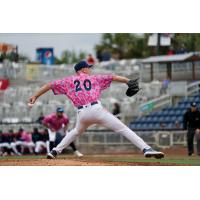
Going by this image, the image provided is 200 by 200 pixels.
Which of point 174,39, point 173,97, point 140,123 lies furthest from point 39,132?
point 174,39

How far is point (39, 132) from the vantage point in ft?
81.0

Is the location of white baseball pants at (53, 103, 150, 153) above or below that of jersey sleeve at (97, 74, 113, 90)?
below

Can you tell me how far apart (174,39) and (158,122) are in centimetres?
1219

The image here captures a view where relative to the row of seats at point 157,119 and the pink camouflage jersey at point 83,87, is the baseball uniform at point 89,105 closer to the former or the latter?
the pink camouflage jersey at point 83,87

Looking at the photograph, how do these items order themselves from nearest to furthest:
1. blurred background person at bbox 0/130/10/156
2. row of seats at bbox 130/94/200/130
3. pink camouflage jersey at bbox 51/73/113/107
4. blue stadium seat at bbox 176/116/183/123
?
pink camouflage jersey at bbox 51/73/113/107 < blurred background person at bbox 0/130/10/156 < blue stadium seat at bbox 176/116/183/123 < row of seats at bbox 130/94/200/130

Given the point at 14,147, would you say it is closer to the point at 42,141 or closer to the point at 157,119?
the point at 42,141

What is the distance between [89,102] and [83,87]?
35 centimetres

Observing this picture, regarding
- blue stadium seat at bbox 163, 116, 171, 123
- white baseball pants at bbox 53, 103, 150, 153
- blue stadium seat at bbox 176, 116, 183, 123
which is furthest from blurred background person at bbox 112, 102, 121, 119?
white baseball pants at bbox 53, 103, 150, 153

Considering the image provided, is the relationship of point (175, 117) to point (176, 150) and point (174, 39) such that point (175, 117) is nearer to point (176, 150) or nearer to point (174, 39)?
point (176, 150)

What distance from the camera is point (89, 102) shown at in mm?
13336

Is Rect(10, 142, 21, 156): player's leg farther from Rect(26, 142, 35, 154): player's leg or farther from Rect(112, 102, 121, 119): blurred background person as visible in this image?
Rect(112, 102, 121, 119): blurred background person

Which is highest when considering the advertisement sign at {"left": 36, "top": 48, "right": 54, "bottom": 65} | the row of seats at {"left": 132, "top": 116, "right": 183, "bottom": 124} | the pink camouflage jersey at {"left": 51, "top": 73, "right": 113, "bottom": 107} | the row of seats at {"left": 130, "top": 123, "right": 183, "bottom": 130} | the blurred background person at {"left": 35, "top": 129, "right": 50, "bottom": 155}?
the advertisement sign at {"left": 36, "top": 48, "right": 54, "bottom": 65}

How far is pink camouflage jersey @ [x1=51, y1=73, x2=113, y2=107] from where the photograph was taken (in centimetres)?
1341

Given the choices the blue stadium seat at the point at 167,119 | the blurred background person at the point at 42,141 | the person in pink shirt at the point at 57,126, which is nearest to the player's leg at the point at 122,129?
the person in pink shirt at the point at 57,126
